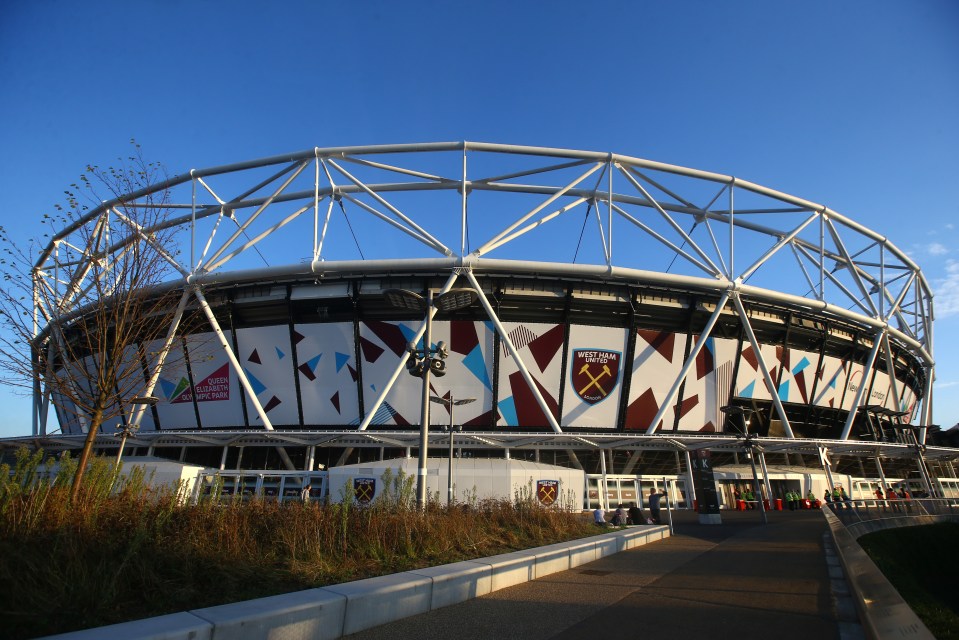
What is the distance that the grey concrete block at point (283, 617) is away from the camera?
4.52 m

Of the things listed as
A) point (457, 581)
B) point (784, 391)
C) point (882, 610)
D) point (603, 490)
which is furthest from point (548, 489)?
point (882, 610)

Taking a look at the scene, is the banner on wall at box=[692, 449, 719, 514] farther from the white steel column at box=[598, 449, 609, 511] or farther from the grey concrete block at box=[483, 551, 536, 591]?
the grey concrete block at box=[483, 551, 536, 591]

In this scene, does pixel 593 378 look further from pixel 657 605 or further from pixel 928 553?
pixel 657 605

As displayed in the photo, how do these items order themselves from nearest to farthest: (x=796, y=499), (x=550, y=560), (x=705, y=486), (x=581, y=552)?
(x=550, y=560)
(x=581, y=552)
(x=705, y=486)
(x=796, y=499)

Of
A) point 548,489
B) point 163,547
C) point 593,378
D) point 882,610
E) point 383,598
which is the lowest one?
point 383,598

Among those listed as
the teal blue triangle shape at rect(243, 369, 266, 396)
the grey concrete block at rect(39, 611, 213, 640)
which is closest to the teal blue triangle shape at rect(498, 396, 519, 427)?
the teal blue triangle shape at rect(243, 369, 266, 396)

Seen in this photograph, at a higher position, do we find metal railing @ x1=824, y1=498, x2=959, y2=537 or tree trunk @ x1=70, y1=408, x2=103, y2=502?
tree trunk @ x1=70, y1=408, x2=103, y2=502

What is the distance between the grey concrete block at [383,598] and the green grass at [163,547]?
813 millimetres

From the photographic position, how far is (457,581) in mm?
7227

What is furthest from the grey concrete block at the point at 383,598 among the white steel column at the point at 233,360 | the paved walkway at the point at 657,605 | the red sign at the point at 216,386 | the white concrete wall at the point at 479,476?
the red sign at the point at 216,386

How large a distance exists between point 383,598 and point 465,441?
25461 mm

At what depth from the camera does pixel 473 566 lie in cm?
787

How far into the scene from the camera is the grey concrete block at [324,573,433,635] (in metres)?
5.72

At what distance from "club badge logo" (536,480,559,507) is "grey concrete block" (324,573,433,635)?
18.5 m
